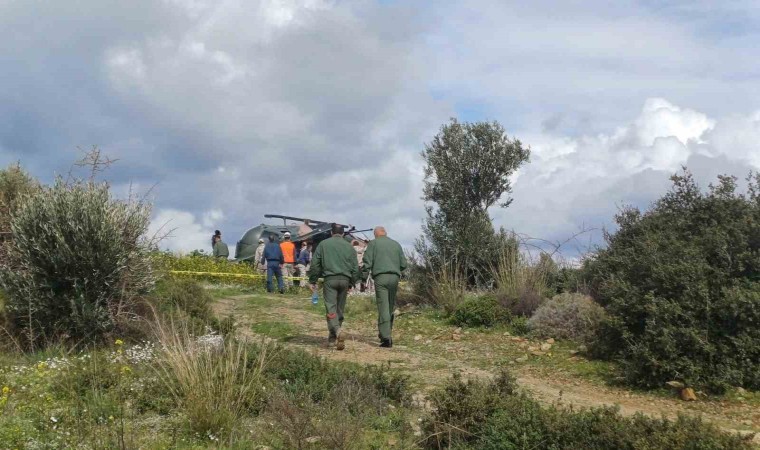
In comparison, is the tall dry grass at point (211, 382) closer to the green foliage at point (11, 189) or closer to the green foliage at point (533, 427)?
the green foliage at point (533, 427)

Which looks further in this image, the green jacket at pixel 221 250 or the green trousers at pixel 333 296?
the green jacket at pixel 221 250

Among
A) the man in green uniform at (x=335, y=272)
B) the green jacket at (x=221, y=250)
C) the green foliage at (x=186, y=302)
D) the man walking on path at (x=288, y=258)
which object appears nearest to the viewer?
the man in green uniform at (x=335, y=272)

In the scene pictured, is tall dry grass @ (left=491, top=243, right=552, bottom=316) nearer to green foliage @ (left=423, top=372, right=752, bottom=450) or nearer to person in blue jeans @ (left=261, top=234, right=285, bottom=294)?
person in blue jeans @ (left=261, top=234, right=285, bottom=294)

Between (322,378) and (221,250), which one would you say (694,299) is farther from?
(221,250)

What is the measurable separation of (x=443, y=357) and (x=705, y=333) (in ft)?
12.8

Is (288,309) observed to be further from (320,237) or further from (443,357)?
(320,237)

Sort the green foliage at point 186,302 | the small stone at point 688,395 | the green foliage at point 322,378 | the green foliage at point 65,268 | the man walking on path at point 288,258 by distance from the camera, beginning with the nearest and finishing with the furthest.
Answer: the green foliage at point 322,378 → the small stone at point 688,395 → the green foliage at point 65,268 → the green foliage at point 186,302 → the man walking on path at point 288,258

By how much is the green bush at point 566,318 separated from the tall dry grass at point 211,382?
604cm

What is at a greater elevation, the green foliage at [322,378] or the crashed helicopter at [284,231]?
the crashed helicopter at [284,231]

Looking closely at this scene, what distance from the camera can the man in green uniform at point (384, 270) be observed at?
1259 cm

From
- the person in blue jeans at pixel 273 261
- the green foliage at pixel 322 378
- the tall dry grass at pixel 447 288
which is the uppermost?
the person in blue jeans at pixel 273 261

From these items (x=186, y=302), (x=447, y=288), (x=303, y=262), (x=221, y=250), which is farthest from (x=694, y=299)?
(x=221, y=250)

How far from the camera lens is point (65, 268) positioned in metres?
11.6

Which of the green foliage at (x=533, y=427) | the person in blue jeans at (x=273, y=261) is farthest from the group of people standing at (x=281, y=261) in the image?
the green foliage at (x=533, y=427)
